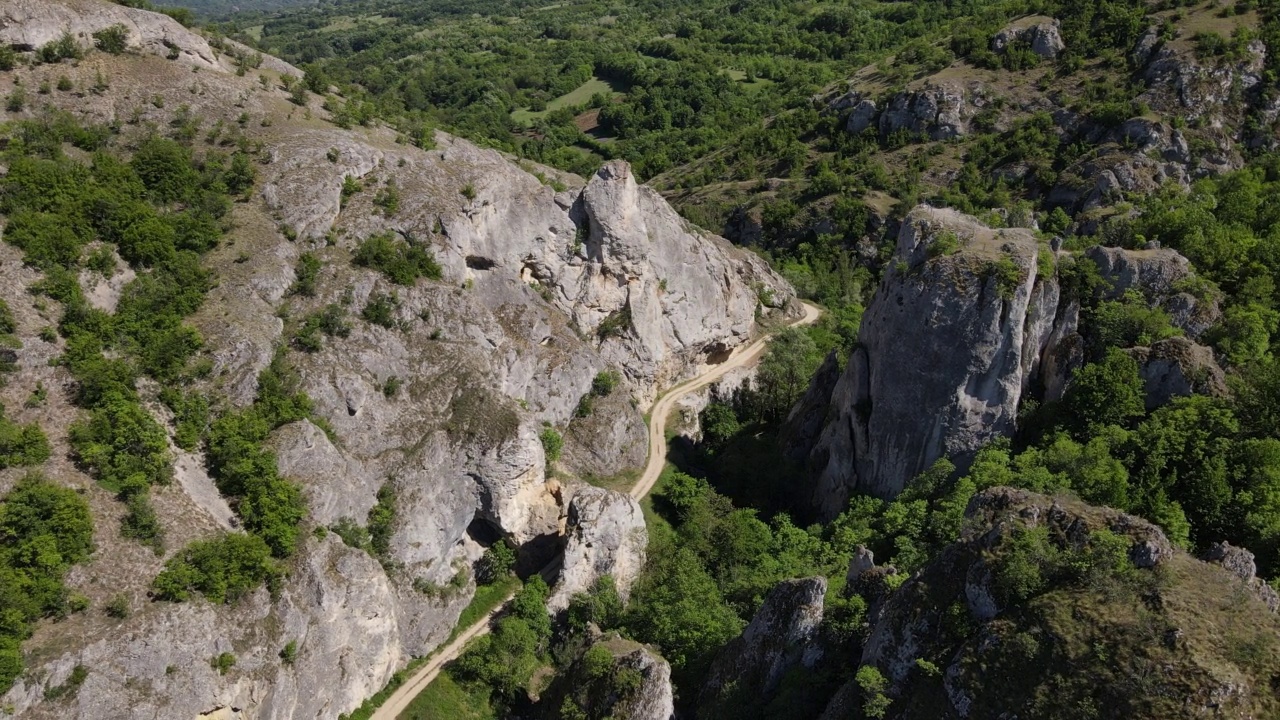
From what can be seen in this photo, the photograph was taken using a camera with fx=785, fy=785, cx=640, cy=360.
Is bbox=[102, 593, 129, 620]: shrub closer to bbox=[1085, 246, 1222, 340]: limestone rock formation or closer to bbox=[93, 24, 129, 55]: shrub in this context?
bbox=[93, 24, 129, 55]: shrub

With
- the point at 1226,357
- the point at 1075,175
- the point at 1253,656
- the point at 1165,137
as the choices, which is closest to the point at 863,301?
the point at 1075,175

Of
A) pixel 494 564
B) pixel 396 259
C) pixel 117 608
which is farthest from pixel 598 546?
pixel 117 608

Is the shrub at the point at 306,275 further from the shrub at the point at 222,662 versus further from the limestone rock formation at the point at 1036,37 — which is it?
the limestone rock formation at the point at 1036,37

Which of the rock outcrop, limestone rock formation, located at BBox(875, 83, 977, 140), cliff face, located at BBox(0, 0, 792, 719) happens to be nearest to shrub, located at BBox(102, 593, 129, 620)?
cliff face, located at BBox(0, 0, 792, 719)

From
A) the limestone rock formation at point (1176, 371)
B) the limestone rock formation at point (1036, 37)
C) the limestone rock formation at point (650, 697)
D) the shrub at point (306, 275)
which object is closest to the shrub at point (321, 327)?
the shrub at point (306, 275)

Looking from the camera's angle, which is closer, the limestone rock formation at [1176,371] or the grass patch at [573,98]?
the limestone rock formation at [1176,371]
